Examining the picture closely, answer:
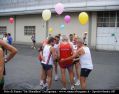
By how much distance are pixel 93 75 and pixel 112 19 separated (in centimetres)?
1621

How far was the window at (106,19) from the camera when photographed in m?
27.6

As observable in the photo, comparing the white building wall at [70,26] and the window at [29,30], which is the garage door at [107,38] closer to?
the white building wall at [70,26]

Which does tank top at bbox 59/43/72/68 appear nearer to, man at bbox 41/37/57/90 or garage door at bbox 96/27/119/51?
man at bbox 41/37/57/90

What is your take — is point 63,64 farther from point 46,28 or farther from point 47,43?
point 46,28

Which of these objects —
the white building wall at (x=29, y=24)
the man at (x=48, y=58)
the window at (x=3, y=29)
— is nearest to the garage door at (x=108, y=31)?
the white building wall at (x=29, y=24)

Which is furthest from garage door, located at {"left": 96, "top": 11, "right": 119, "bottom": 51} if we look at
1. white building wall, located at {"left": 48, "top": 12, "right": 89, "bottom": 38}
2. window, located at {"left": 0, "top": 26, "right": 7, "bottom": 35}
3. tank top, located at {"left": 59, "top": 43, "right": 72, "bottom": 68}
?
tank top, located at {"left": 59, "top": 43, "right": 72, "bottom": 68}

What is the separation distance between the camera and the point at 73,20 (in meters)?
30.6

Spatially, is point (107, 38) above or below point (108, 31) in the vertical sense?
below

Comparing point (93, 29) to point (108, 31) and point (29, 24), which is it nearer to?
point (108, 31)

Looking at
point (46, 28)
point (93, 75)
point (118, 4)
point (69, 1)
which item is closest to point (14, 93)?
point (93, 75)

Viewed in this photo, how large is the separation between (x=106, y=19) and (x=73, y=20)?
390 centimetres

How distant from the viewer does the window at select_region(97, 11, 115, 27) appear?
90.4 feet

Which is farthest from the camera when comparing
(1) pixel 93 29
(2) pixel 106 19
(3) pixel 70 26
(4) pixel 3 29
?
(4) pixel 3 29

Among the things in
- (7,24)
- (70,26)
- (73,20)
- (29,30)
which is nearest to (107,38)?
(73,20)
